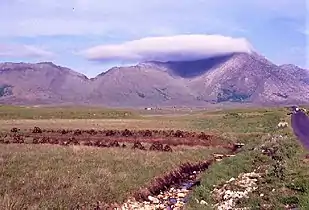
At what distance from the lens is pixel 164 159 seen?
41.0 metres

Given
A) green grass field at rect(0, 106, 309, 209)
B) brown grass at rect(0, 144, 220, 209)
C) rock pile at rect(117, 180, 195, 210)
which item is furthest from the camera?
rock pile at rect(117, 180, 195, 210)

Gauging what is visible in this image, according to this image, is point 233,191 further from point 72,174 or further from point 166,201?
point 72,174

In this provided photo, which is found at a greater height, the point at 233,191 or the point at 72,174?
the point at 72,174

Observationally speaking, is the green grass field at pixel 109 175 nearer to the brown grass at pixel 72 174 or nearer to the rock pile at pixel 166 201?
the brown grass at pixel 72 174

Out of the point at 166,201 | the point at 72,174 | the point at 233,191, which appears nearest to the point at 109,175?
the point at 72,174

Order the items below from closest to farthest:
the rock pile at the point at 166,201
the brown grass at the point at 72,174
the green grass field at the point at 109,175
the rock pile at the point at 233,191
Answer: the brown grass at the point at 72,174
the green grass field at the point at 109,175
the rock pile at the point at 233,191
the rock pile at the point at 166,201

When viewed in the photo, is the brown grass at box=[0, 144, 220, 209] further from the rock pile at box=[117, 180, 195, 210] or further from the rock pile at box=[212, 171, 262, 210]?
the rock pile at box=[212, 171, 262, 210]

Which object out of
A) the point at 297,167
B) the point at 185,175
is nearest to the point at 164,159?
the point at 185,175

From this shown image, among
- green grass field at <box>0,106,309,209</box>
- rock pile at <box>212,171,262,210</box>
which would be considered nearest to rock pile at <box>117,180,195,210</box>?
green grass field at <box>0,106,309,209</box>

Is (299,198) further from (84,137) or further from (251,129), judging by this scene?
(251,129)

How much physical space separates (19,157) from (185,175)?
12988 mm

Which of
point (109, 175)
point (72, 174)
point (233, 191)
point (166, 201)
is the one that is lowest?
point (166, 201)

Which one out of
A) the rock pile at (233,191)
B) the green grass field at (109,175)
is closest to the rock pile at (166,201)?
the green grass field at (109,175)

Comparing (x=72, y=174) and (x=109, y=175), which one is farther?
(x=109, y=175)
